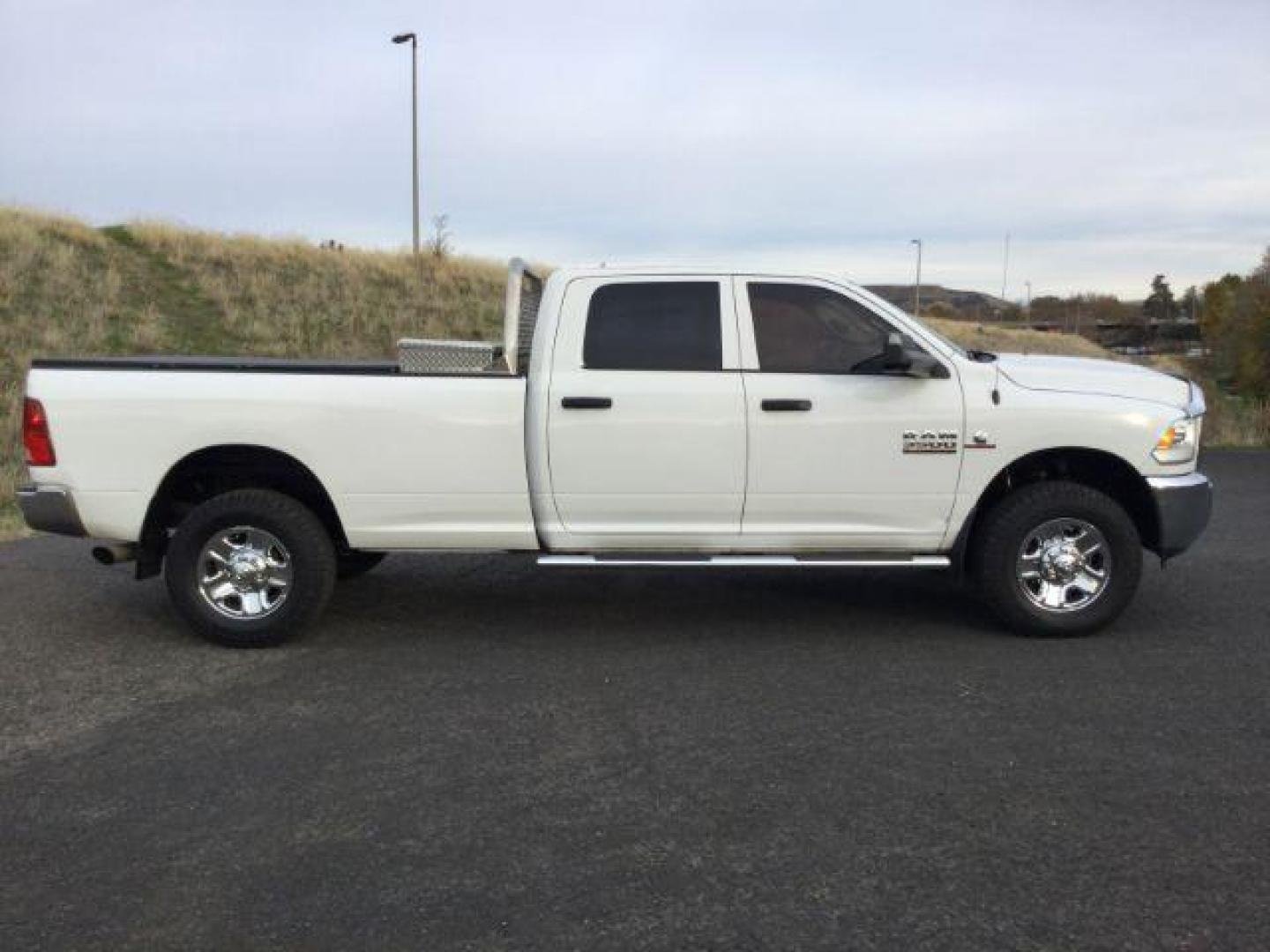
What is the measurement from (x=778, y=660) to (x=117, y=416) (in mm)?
3608

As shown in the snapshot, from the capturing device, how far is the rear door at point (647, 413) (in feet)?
19.1

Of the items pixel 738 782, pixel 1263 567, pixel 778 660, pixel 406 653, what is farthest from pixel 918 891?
pixel 1263 567

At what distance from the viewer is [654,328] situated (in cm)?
598

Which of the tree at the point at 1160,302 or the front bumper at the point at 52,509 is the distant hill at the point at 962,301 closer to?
the tree at the point at 1160,302

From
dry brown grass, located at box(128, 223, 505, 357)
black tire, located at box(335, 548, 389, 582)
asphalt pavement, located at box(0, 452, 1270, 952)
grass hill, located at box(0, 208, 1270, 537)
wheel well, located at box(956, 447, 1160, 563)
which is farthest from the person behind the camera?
dry brown grass, located at box(128, 223, 505, 357)

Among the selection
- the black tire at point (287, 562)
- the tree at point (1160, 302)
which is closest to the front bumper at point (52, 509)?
the black tire at point (287, 562)

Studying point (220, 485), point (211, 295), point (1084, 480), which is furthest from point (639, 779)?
point (211, 295)

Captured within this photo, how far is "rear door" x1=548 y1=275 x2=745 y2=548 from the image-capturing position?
5809mm

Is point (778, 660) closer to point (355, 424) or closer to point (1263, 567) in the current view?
point (355, 424)

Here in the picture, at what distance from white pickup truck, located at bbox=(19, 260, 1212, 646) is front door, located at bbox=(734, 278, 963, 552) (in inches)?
0.4

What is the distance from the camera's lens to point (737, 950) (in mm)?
3014

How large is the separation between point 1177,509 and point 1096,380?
79cm

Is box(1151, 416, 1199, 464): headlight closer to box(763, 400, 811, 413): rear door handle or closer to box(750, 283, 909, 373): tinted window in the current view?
box(750, 283, 909, 373): tinted window

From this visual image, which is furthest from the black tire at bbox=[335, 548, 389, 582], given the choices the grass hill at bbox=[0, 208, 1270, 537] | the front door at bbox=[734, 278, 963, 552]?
the grass hill at bbox=[0, 208, 1270, 537]
